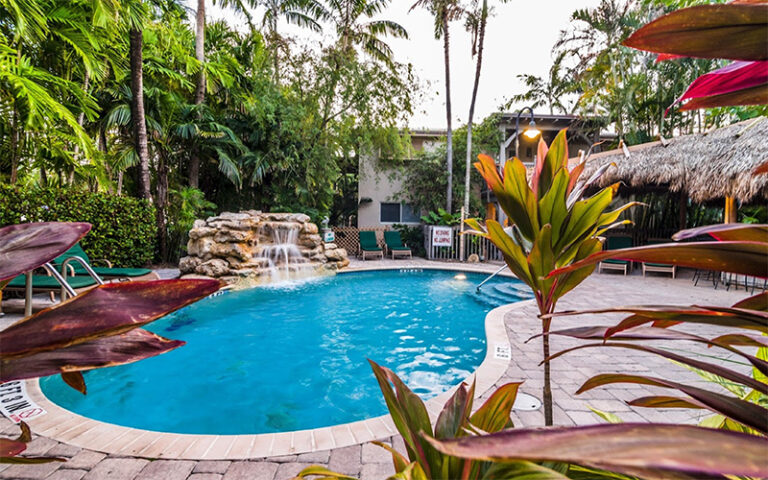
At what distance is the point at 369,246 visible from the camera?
1217 cm

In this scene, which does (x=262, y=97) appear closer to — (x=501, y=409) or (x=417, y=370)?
(x=417, y=370)

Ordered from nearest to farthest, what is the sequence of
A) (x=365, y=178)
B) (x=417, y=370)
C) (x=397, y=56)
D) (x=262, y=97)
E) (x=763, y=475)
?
(x=763, y=475) → (x=417, y=370) → (x=262, y=97) → (x=397, y=56) → (x=365, y=178)

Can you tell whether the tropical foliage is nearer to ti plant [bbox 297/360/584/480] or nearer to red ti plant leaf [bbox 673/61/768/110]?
ti plant [bbox 297/360/584/480]

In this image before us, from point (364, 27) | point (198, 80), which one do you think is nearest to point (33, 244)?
point (198, 80)

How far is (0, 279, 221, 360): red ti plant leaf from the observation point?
0.41 m

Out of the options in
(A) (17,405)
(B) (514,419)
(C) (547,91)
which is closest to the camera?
(B) (514,419)

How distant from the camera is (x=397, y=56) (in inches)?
Result: 530

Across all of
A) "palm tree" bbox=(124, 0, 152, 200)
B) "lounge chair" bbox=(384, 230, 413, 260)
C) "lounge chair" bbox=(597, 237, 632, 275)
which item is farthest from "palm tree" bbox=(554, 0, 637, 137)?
"palm tree" bbox=(124, 0, 152, 200)

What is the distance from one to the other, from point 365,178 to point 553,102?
425 inches

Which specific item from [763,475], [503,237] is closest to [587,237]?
[503,237]

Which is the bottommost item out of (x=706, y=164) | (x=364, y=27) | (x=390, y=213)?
(x=390, y=213)

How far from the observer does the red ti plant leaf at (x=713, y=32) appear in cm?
41

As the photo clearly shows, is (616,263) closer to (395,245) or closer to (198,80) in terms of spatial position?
(395,245)

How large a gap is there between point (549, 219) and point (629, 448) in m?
1.05
